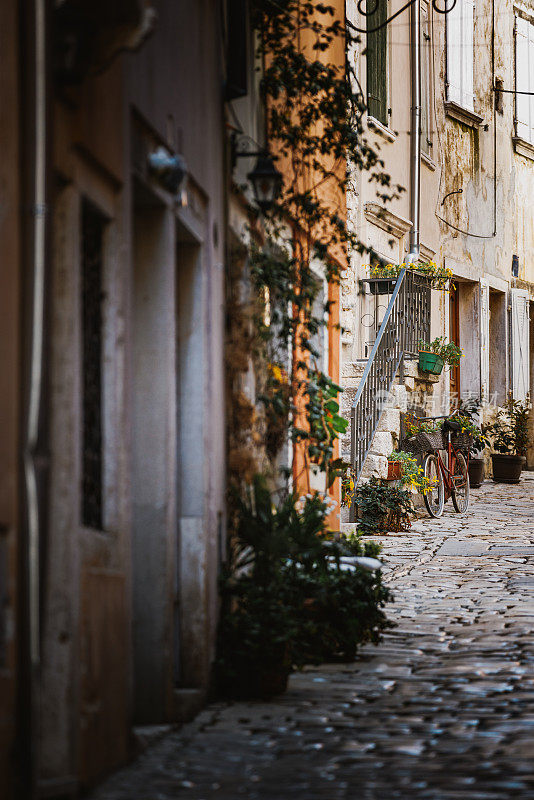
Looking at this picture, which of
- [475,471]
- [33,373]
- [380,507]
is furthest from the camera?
[475,471]

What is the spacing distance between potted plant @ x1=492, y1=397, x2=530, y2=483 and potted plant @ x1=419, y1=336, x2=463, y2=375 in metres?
3.73

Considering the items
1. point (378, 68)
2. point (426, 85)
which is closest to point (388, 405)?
point (378, 68)

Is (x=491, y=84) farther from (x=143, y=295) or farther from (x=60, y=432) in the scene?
(x=60, y=432)

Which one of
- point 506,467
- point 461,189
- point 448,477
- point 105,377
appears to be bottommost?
point 448,477

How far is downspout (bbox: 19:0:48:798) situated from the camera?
12.6 feet

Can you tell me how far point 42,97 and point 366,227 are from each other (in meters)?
13.1

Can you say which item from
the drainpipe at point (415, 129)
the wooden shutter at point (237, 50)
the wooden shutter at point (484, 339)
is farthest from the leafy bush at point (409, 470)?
the wooden shutter at point (237, 50)

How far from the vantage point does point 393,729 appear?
5754 millimetres

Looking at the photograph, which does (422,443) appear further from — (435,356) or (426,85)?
(426,85)

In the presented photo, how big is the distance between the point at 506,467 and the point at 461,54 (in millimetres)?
6406

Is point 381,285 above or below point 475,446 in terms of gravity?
above

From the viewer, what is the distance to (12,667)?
377 cm

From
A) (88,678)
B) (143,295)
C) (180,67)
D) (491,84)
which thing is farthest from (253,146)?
(491,84)

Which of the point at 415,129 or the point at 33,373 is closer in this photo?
the point at 33,373
